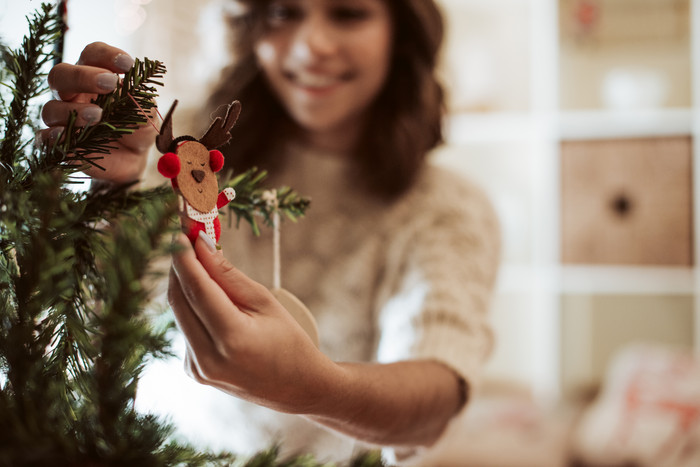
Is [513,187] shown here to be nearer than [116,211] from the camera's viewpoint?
No

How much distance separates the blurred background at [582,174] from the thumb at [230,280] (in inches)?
76.0

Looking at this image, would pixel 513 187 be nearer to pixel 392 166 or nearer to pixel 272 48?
pixel 392 166

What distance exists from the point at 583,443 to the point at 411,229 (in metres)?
1.19

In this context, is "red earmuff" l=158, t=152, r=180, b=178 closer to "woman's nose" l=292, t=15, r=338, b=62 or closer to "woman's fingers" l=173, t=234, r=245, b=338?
"woman's fingers" l=173, t=234, r=245, b=338

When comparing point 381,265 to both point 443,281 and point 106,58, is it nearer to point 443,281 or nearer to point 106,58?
point 443,281

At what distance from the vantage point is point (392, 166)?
95 cm

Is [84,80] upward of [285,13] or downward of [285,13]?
downward

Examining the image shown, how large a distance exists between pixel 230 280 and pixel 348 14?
699 millimetres

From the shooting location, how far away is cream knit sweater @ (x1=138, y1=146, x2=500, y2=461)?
75 cm

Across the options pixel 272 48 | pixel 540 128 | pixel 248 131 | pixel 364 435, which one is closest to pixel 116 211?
pixel 364 435

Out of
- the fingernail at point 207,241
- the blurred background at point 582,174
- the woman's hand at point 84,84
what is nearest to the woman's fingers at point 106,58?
the woman's hand at point 84,84

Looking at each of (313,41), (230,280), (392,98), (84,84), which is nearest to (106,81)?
(84,84)

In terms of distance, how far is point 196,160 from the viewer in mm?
281

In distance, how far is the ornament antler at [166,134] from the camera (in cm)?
27
